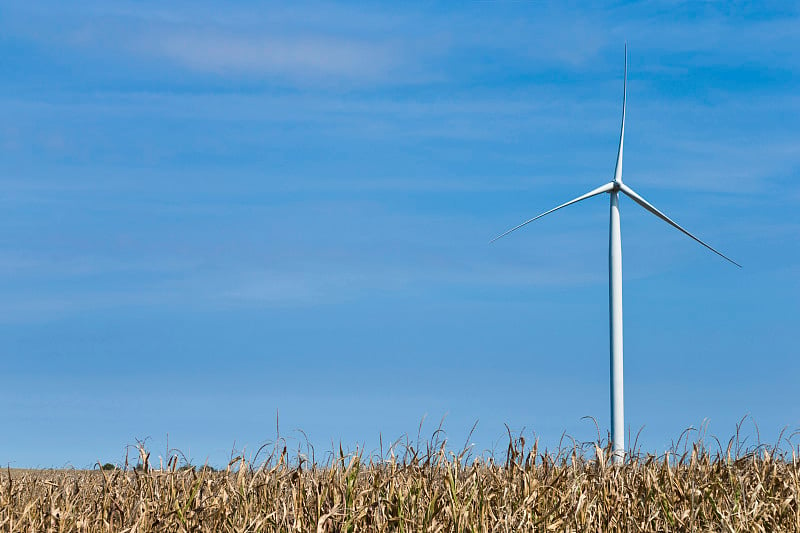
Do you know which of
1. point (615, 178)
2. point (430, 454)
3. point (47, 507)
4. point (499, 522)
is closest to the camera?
point (499, 522)

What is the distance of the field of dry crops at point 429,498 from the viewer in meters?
9.75

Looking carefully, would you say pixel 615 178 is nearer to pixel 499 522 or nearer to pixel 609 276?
pixel 609 276

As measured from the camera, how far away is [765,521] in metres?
10.5

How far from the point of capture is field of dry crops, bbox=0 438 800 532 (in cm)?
975

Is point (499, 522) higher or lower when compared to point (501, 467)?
lower

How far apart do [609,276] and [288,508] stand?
22.0 m

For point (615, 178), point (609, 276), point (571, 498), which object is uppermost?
point (615, 178)

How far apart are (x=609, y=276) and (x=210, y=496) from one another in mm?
22146

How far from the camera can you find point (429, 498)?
10.3 m

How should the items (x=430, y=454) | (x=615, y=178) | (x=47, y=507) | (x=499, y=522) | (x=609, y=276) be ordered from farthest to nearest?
(x=615, y=178) → (x=609, y=276) → (x=430, y=454) → (x=47, y=507) → (x=499, y=522)

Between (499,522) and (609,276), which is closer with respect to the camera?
(499,522)

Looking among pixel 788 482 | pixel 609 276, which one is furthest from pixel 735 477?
pixel 609 276

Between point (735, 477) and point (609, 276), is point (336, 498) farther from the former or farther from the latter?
point (609, 276)

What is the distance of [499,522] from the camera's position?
9391 millimetres
